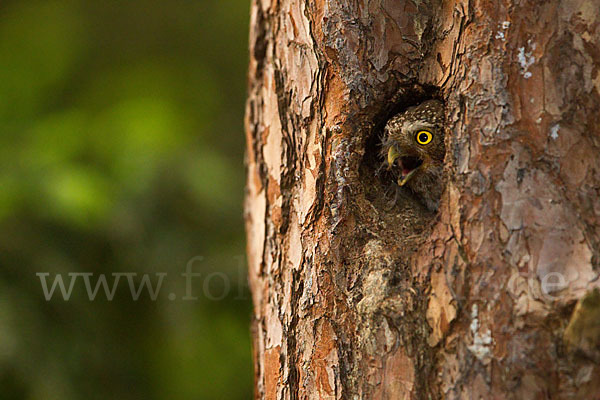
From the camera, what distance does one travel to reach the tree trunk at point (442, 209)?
4.06 ft

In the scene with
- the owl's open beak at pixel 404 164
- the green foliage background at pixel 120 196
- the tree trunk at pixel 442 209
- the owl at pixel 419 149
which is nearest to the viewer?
the tree trunk at pixel 442 209

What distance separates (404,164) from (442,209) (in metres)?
0.51

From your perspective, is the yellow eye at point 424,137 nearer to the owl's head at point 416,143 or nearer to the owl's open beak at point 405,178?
the owl's head at point 416,143

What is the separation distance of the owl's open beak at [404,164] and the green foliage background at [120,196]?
1.62 metres

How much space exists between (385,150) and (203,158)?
1.85m

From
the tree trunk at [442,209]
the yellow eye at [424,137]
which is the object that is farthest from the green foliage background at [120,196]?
the yellow eye at [424,137]

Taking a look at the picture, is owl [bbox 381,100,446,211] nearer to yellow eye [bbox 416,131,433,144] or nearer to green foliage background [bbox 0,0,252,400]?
yellow eye [bbox 416,131,433,144]

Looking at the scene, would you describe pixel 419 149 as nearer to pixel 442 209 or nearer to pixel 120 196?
pixel 442 209

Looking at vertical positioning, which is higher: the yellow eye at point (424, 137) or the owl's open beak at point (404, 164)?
the yellow eye at point (424, 137)

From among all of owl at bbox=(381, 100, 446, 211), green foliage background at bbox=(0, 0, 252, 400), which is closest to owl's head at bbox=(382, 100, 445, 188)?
owl at bbox=(381, 100, 446, 211)

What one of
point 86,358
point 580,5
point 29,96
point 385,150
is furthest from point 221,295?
point 580,5

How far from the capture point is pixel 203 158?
3.36 m

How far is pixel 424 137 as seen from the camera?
173 cm

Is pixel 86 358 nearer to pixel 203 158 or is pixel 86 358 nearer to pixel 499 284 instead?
pixel 203 158
